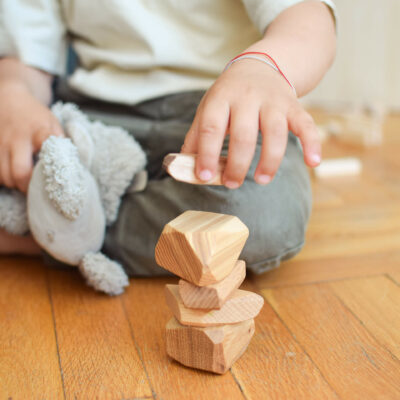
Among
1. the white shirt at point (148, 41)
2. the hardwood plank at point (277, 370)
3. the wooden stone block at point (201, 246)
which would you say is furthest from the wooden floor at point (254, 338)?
the white shirt at point (148, 41)

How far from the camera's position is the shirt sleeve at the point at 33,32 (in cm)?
92

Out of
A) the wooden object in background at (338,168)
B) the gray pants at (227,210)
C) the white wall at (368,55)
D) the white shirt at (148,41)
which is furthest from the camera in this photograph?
the white wall at (368,55)

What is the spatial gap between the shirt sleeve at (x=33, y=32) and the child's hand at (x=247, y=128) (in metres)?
0.54

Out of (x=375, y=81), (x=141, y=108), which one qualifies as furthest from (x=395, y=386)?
(x=375, y=81)

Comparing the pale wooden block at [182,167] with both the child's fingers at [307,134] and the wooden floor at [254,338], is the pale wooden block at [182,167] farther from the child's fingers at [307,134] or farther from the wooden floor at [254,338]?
the wooden floor at [254,338]

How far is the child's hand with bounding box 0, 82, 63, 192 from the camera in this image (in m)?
0.70

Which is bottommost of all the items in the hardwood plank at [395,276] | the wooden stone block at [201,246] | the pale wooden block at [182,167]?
the hardwood plank at [395,276]

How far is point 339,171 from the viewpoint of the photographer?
1.21 meters

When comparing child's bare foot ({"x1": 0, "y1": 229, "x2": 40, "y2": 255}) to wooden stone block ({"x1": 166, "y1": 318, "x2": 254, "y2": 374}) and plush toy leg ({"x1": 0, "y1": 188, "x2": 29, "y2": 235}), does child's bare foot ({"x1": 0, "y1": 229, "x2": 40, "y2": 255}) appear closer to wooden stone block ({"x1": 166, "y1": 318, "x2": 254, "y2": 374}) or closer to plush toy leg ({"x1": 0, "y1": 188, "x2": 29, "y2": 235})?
plush toy leg ({"x1": 0, "y1": 188, "x2": 29, "y2": 235})

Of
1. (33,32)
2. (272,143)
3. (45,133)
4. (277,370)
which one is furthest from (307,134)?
(33,32)

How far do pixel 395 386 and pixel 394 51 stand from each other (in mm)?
1809

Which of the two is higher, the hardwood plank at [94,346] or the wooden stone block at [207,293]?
the wooden stone block at [207,293]

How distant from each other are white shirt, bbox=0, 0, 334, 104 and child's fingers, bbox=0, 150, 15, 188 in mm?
239

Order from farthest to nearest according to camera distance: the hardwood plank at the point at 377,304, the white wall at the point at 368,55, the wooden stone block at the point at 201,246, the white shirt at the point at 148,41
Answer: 1. the white wall at the point at 368,55
2. the white shirt at the point at 148,41
3. the hardwood plank at the point at 377,304
4. the wooden stone block at the point at 201,246
